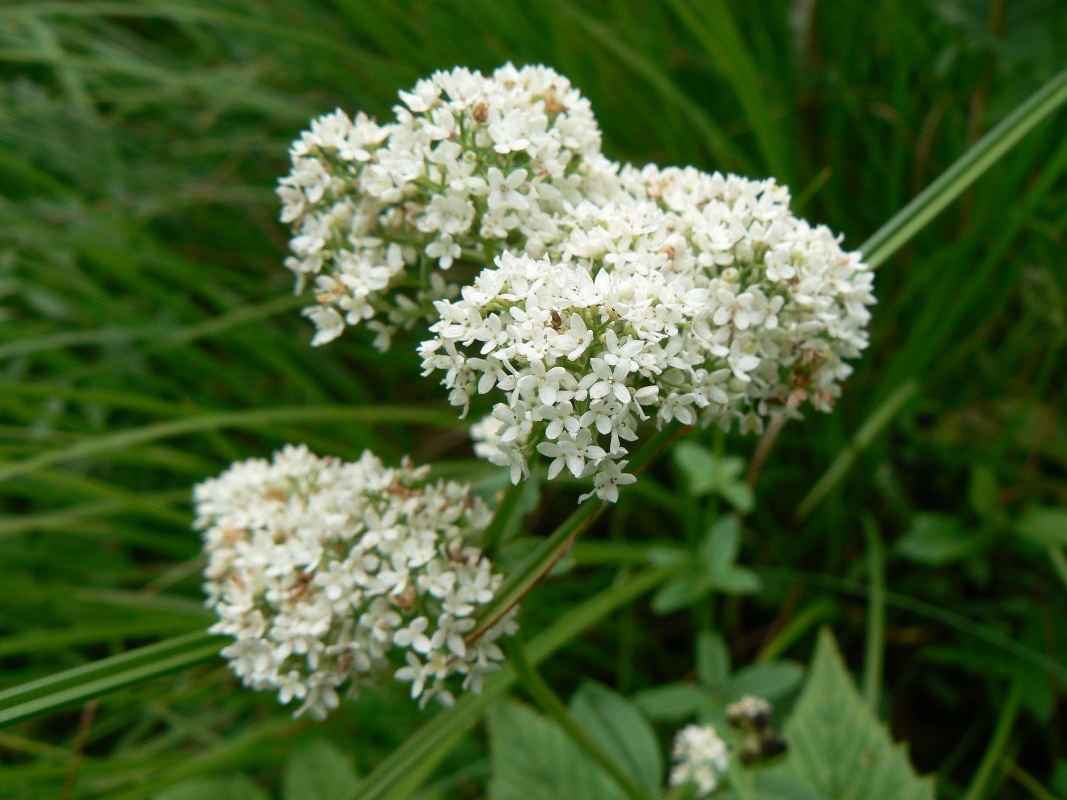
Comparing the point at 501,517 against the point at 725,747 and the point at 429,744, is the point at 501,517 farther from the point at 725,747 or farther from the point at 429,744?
the point at 725,747

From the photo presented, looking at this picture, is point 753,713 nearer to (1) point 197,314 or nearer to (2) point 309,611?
(2) point 309,611

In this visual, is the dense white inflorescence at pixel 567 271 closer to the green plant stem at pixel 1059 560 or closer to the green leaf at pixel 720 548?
the green leaf at pixel 720 548

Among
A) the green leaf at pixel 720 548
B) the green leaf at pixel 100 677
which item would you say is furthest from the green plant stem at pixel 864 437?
the green leaf at pixel 100 677

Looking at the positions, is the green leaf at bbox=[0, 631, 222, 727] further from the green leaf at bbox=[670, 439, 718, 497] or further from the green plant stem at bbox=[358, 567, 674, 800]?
the green leaf at bbox=[670, 439, 718, 497]

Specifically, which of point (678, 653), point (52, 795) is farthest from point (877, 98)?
point (52, 795)

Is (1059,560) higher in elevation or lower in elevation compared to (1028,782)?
higher

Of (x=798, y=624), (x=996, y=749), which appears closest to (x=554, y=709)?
(x=798, y=624)
